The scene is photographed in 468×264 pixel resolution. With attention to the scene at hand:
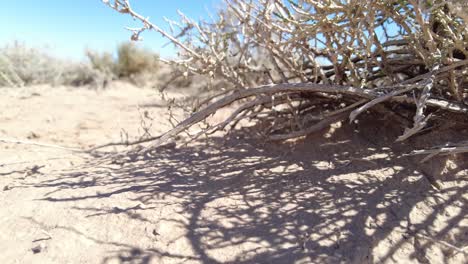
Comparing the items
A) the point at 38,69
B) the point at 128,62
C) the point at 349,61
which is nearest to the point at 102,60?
the point at 128,62

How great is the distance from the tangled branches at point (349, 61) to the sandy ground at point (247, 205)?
243mm

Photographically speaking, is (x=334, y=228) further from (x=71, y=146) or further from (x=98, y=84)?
(x=98, y=84)

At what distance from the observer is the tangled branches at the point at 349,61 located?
1688 mm

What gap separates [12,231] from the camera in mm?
1704

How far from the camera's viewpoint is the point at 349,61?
6.67ft

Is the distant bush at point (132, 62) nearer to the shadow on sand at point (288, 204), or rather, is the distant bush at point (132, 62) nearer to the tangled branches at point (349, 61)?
the tangled branches at point (349, 61)

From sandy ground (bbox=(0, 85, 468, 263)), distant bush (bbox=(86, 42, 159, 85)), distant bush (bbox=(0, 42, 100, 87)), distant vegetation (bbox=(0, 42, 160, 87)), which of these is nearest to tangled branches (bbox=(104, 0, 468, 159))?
sandy ground (bbox=(0, 85, 468, 263))

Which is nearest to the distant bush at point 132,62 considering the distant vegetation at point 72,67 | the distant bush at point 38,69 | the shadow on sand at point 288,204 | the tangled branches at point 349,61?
the distant vegetation at point 72,67

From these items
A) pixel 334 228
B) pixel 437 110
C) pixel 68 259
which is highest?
pixel 437 110

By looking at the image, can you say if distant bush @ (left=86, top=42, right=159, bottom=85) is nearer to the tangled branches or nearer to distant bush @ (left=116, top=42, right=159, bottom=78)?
distant bush @ (left=116, top=42, right=159, bottom=78)

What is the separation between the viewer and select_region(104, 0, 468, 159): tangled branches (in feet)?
5.54

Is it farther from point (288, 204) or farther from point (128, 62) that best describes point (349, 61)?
point (128, 62)

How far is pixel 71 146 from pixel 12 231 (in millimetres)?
1598

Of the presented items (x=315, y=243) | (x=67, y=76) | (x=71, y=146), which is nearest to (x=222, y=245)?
(x=315, y=243)
